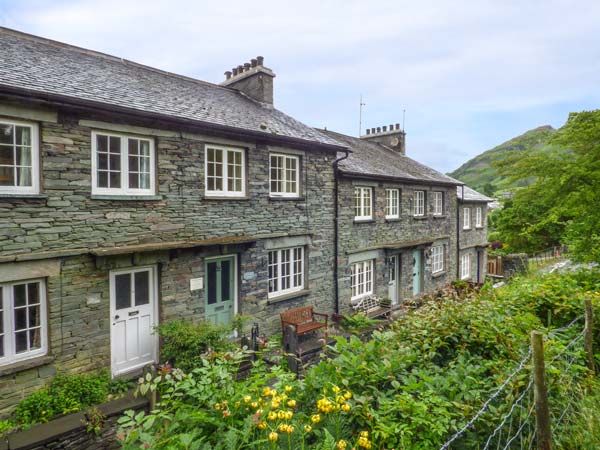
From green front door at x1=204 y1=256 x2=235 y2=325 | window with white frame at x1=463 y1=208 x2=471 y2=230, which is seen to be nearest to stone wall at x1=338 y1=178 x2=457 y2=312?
window with white frame at x1=463 y1=208 x2=471 y2=230

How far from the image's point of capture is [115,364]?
8.45m

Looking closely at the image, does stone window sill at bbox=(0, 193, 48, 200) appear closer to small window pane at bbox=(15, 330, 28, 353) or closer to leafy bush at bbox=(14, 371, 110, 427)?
small window pane at bbox=(15, 330, 28, 353)

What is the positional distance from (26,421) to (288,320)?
6642 millimetres

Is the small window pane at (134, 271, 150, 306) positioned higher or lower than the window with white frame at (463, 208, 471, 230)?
lower

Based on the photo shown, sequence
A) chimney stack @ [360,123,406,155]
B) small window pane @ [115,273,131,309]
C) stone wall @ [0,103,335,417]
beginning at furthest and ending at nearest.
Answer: chimney stack @ [360,123,406,155] < small window pane @ [115,273,131,309] < stone wall @ [0,103,335,417]

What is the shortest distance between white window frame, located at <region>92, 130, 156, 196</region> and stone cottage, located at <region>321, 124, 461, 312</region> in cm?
677

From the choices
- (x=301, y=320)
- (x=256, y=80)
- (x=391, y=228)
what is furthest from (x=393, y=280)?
(x=256, y=80)

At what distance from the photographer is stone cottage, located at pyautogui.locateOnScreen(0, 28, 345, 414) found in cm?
712

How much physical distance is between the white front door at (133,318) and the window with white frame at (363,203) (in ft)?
27.2

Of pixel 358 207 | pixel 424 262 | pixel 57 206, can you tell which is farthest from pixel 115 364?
pixel 424 262

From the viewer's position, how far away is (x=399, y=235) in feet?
55.9

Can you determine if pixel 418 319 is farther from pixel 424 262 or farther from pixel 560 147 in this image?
pixel 424 262

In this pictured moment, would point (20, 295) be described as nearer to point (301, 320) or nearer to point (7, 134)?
point (7, 134)

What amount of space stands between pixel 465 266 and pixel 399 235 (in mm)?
8936
